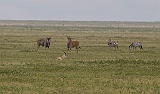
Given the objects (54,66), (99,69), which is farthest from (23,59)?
(99,69)

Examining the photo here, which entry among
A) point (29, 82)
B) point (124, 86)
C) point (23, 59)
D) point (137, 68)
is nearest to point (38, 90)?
point (29, 82)

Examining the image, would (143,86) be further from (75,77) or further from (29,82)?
(29,82)

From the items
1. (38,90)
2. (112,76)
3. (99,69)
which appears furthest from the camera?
(99,69)

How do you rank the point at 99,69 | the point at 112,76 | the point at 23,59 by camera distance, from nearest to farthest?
the point at 112,76, the point at 99,69, the point at 23,59

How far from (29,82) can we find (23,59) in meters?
9.43

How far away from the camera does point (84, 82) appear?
18.9m

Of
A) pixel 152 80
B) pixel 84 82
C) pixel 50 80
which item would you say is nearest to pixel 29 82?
pixel 50 80

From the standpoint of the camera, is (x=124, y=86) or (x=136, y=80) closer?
(x=124, y=86)

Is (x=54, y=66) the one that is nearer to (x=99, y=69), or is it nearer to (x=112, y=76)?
(x=99, y=69)

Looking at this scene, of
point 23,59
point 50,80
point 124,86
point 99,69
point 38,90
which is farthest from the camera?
point 23,59

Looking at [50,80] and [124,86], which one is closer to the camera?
[124,86]

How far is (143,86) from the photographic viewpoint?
18.1 m

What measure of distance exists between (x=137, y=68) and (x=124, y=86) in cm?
618

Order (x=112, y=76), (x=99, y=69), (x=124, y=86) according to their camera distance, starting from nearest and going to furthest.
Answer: (x=124, y=86)
(x=112, y=76)
(x=99, y=69)
